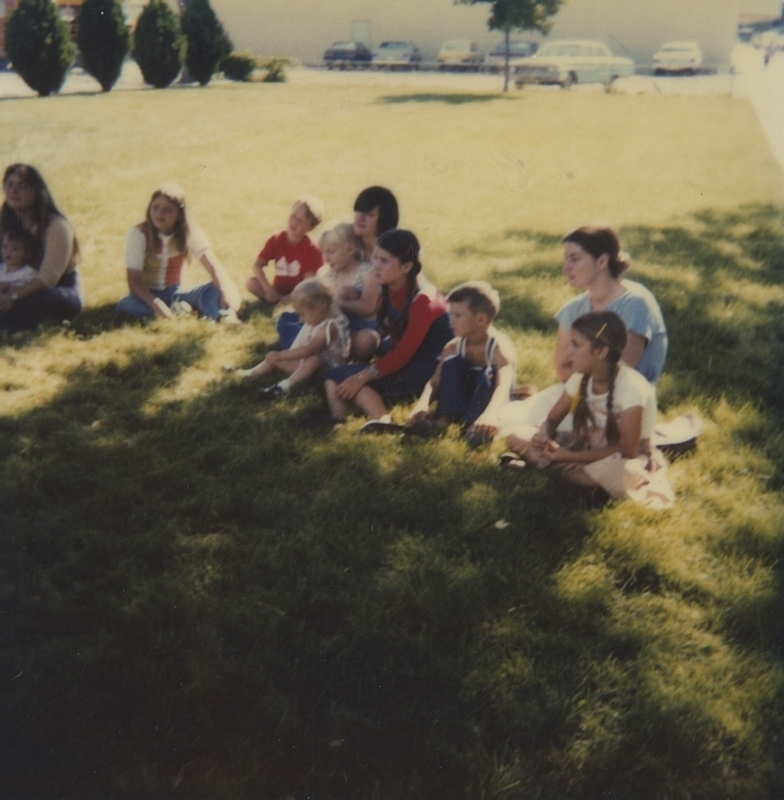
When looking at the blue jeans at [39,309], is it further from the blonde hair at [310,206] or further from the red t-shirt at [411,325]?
the red t-shirt at [411,325]

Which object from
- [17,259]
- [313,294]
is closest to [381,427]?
[313,294]

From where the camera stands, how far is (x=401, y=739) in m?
2.36

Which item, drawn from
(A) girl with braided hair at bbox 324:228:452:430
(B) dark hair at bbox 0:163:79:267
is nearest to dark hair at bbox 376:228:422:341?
(A) girl with braided hair at bbox 324:228:452:430

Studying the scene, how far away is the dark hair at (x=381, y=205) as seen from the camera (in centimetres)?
502

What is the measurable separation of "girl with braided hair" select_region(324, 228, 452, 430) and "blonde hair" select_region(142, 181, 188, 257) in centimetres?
195

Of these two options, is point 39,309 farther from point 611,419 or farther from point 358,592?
point 611,419

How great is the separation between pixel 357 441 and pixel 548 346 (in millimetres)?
1826

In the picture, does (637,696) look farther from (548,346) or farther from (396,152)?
(396,152)

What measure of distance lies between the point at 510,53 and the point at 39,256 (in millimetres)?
23329

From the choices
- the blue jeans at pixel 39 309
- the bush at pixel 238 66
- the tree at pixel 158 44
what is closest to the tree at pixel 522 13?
the bush at pixel 238 66

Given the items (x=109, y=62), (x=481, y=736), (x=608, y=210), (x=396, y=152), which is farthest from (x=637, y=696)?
(x=109, y=62)

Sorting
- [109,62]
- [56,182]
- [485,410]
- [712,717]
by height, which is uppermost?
[109,62]

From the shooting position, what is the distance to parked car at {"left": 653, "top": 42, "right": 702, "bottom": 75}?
74.2ft

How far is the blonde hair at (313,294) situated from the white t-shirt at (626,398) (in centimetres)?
169
